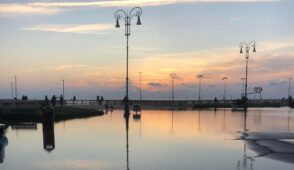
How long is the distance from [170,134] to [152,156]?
949 centimetres

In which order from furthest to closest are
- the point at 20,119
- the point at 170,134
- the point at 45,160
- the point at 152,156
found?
the point at 20,119 → the point at 170,134 → the point at 152,156 → the point at 45,160

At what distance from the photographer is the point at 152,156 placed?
17.8 meters

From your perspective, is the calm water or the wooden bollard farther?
the wooden bollard

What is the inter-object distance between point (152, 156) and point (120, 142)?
4883mm

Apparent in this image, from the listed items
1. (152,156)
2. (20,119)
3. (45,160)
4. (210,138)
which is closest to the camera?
(45,160)

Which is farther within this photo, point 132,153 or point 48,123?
point 48,123

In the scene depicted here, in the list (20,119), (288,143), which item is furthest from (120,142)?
(20,119)

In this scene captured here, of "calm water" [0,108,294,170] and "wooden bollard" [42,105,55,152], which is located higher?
"wooden bollard" [42,105,55,152]

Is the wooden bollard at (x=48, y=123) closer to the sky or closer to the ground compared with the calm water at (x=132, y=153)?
closer to the sky

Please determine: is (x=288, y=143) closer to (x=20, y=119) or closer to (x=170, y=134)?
(x=170, y=134)

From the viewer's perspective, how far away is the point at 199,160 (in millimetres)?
16891

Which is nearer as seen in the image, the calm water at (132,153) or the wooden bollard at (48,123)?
the calm water at (132,153)

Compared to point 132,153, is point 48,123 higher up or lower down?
higher up

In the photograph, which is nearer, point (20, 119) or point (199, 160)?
point (199, 160)
